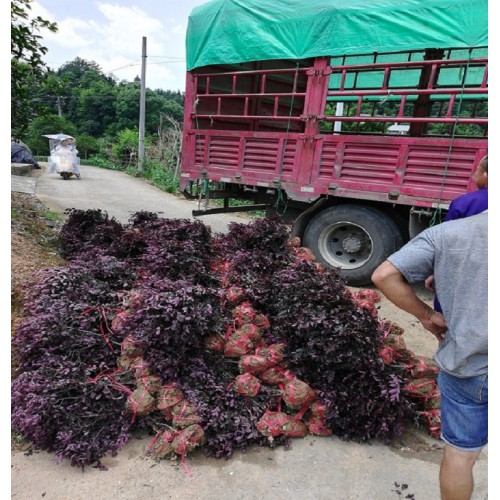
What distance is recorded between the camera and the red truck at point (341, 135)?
4.06 metres

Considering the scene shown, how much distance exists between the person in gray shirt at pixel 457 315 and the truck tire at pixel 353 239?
3146 mm

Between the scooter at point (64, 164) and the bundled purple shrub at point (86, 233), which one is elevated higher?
the scooter at point (64, 164)

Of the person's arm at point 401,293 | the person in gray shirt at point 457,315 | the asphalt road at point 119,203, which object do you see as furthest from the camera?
the asphalt road at point 119,203

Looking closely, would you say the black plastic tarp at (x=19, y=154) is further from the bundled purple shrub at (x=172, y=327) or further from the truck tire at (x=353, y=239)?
the bundled purple shrub at (x=172, y=327)

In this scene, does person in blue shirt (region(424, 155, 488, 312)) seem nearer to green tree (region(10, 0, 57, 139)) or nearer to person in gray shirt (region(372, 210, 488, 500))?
person in gray shirt (region(372, 210, 488, 500))

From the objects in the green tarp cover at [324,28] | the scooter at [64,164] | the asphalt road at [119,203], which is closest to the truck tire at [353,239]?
the green tarp cover at [324,28]

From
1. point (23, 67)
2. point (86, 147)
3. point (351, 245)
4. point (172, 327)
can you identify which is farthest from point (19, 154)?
point (86, 147)

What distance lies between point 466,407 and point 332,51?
4.10m

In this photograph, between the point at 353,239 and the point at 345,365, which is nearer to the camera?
the point at 345,365

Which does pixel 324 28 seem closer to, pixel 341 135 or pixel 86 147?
pixel 341 135

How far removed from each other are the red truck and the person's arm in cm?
290

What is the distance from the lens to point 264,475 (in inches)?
84.4

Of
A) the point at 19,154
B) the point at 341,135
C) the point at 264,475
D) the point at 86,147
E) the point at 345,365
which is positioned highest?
the point at 86,147

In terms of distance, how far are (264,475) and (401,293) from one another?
1293 millimetres
